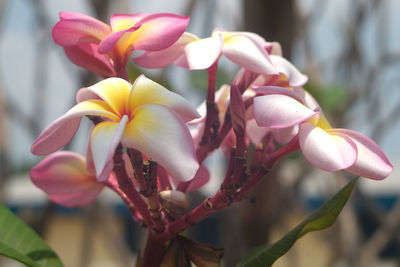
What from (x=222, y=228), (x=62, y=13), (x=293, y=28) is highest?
(x=62, y=13)

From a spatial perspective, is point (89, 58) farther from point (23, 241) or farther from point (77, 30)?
point (23, 241)

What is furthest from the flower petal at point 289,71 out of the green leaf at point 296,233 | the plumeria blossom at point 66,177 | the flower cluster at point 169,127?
the plumeria blossom at point 66,177

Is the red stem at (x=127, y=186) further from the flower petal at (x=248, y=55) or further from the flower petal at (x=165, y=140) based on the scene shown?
the flower petal at (x=248, y=55)

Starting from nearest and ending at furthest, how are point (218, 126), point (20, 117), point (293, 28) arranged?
point (218, 126)
point (293, 28)
point (20, 117)

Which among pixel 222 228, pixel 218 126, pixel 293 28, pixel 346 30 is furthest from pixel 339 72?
pixel 218 126

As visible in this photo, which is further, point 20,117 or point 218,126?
point 20,117

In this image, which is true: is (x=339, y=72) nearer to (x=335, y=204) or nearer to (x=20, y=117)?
(x=20, y=117)
